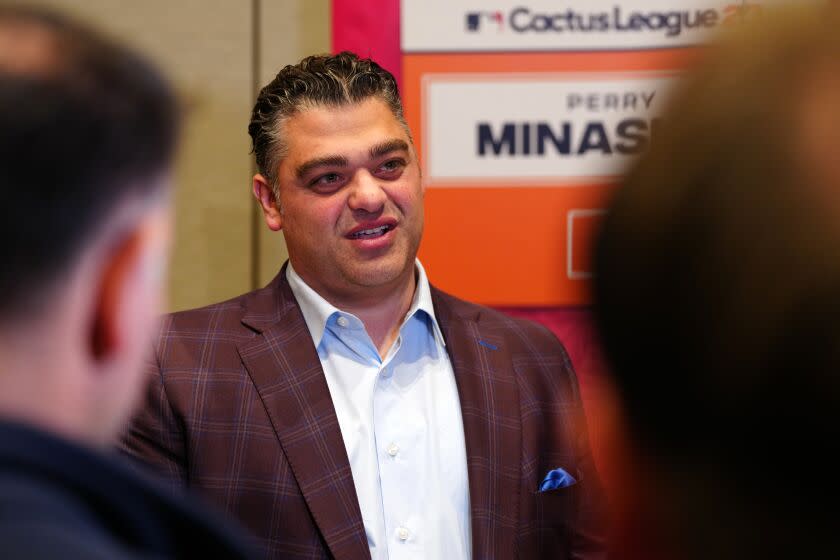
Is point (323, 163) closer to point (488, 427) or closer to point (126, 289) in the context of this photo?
point (488, 427)

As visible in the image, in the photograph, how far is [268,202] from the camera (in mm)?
2516

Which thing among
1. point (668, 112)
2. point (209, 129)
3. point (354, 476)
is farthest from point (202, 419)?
point (668, 112)

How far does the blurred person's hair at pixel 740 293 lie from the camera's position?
48cm

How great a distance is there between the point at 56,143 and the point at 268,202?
6.36 feet

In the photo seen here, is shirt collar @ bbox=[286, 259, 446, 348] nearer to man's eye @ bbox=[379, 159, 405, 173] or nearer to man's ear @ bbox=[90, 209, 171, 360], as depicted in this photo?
man's eye @ bbox=[379, 159, 405, 173]

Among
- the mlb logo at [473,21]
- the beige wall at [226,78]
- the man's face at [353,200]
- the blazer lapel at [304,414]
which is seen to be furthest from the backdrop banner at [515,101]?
the blazer lapel at [304,414]

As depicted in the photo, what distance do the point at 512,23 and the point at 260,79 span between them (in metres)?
0.75

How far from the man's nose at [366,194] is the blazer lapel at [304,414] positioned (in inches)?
10.4

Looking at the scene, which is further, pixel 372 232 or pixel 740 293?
pixel 372 232

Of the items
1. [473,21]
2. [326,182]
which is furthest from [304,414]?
[473,21]

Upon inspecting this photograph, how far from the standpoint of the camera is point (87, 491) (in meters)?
0.62

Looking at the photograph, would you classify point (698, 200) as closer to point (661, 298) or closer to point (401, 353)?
point (661, 298)

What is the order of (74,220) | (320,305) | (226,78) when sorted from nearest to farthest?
(74,220), (320,305), (226,78)

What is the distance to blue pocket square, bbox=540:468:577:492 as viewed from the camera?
7.21 ft
